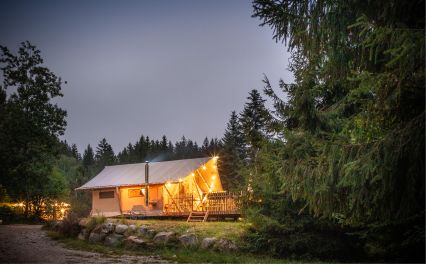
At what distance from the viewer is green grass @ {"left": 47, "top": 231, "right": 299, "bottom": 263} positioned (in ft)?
35.1

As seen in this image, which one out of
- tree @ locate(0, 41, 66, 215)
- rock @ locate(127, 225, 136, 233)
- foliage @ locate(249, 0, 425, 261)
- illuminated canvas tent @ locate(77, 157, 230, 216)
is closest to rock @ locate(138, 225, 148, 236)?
rock @ locate(127, 225, 136, 233)

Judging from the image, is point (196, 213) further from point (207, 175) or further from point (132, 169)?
point (132, 169)

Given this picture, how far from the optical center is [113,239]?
48.6 feet

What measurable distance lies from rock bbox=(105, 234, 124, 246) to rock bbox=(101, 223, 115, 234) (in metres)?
0.39

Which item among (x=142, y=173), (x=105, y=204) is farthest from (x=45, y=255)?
(x=105, y=204)

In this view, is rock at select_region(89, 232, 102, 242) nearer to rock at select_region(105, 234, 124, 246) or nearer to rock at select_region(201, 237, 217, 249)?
rock at select_region(105, 234, 124, 246)

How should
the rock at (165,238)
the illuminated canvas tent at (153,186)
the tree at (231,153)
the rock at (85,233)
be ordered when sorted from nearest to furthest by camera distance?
1. the rock at (165,238)
2. the rock at (85,233)
3. the illuminated canvas tent at (153,186)
4. the tree at (231,153)

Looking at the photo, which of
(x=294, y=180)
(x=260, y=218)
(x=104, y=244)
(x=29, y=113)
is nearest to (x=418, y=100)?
(x=294, y=180)

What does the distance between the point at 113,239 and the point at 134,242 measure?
58.1 inches

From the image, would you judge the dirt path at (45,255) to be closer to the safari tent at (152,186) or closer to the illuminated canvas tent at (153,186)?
the safari tent at (152,186)

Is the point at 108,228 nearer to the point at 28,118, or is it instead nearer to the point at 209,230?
the point at 209,230

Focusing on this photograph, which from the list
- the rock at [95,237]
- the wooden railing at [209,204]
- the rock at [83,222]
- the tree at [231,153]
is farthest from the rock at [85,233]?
the tree at [231,153]

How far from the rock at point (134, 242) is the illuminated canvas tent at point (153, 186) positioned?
29.4 feet

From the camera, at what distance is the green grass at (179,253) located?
35.1 feet
